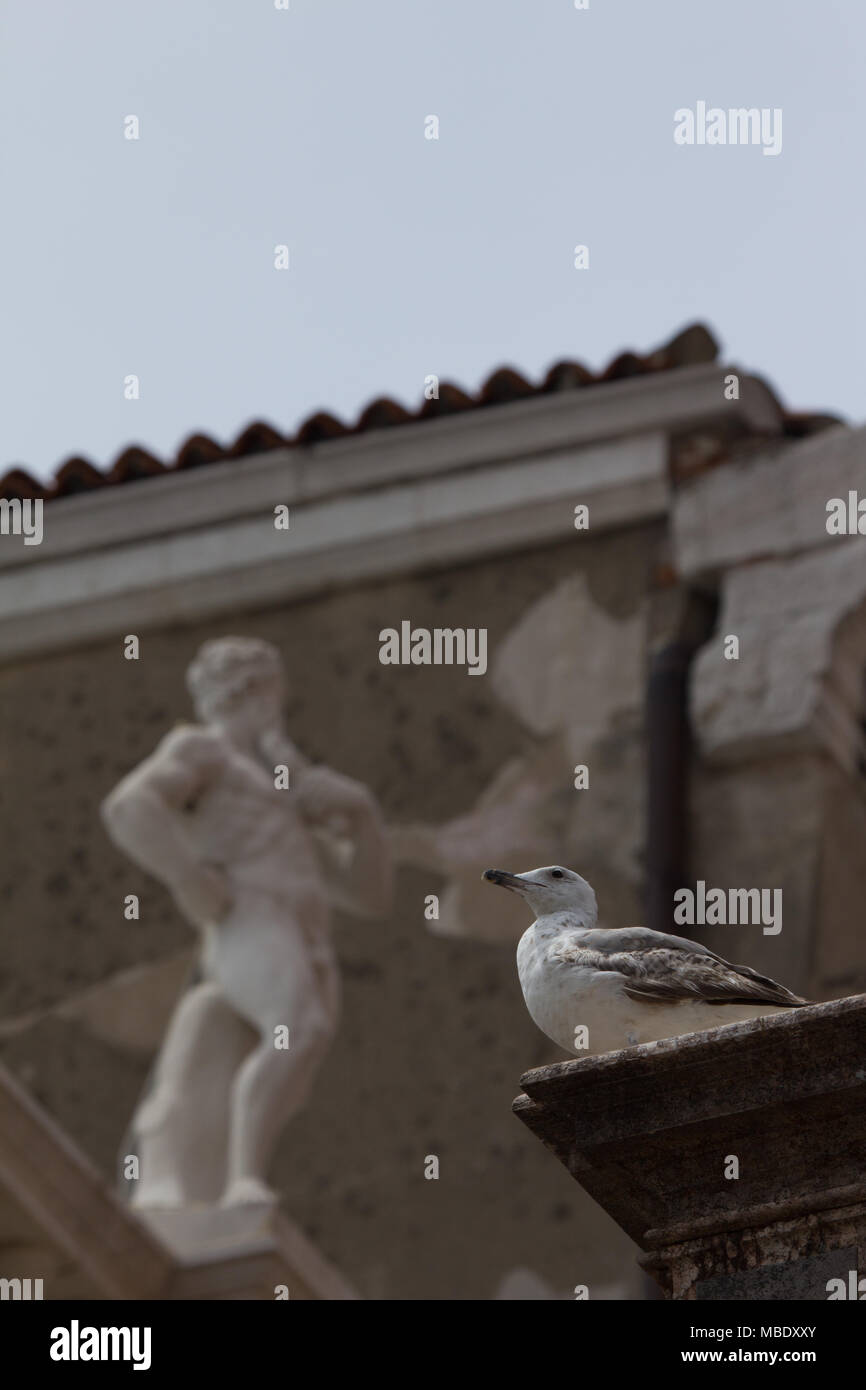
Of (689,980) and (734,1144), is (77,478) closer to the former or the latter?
(689,980)

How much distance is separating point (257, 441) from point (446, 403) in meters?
0.75

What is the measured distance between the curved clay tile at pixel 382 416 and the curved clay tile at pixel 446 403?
7 cm

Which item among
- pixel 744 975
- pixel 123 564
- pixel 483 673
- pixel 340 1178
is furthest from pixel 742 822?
pixel 744 975

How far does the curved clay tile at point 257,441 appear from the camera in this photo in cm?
1102

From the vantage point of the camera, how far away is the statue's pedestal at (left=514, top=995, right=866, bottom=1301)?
339 centimetres

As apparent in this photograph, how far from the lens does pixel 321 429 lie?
11.0 meters

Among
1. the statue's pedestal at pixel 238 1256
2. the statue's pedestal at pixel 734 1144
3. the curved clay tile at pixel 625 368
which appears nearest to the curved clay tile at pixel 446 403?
the curved clay tile at pixel 625 368

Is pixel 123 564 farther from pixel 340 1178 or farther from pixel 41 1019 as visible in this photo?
pixel 340 1178

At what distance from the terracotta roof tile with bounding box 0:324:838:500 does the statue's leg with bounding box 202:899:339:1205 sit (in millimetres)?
2581

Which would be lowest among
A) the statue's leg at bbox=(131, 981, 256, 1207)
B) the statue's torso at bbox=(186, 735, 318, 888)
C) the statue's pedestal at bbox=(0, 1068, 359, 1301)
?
the statue's pedestal at bbox=(0, 1068, 359, 1301)

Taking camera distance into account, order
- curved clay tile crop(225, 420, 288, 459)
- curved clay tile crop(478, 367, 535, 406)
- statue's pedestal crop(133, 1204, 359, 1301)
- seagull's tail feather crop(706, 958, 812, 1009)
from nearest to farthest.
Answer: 1. seagull's tail feather crop(706, 958, 812, 1009)
2. statue's pedestal crop(133, 1204, 359, 1301)
3. curved clay tile crop(478, 367, 535, 406)
4. curved clay tile crop(225, 420, 288, 459)

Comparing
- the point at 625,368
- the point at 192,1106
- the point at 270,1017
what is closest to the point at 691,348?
the point at 625,368

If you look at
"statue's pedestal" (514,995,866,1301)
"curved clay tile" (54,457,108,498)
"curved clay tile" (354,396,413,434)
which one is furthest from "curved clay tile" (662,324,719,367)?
"statue's pedestal" (514,995,866,1301)

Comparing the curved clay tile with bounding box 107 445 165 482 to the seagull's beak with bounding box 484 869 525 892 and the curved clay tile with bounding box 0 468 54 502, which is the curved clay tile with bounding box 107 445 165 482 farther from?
the seagull's beak with bounding box 484 869 525 892
